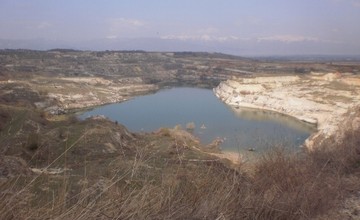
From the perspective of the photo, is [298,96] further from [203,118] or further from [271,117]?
[203,118]

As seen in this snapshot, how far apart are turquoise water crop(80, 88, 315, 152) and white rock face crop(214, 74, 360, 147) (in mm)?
1406

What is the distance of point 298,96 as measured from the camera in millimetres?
44469

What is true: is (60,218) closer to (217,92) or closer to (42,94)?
(42,94)

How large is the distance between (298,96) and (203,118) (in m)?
11.3

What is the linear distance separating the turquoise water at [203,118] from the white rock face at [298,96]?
141cm

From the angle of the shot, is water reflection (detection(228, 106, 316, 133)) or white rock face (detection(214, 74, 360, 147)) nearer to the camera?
water reflection (detection(228, 106, 316, 133))

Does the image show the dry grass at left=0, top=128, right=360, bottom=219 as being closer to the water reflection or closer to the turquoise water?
the turquoise water

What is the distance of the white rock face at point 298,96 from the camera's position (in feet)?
121

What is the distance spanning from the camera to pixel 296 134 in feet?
107

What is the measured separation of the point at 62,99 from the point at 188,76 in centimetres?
4350

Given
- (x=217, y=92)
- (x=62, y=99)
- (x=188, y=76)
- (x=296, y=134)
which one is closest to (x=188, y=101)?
(x=217, y=92)

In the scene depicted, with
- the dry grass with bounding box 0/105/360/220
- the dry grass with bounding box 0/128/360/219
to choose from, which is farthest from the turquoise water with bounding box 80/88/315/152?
the dry grass with bounding box 0/128/360/219

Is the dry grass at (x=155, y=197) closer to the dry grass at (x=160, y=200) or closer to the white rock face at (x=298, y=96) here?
the dry grass at (x=160, y=200)

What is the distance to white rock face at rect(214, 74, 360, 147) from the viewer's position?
3697 cm
